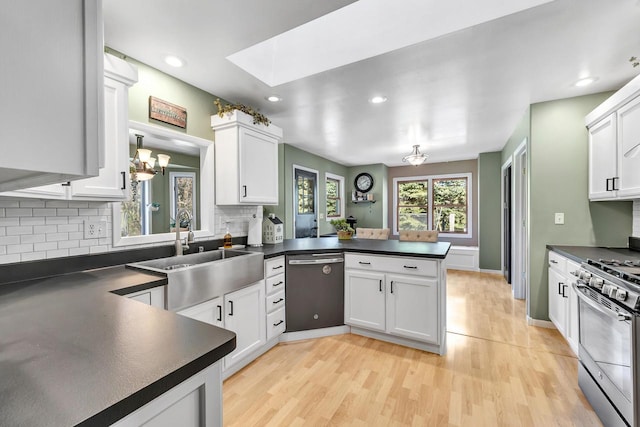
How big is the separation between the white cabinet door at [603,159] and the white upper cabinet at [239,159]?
3.12 m

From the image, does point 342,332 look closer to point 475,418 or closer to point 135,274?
point 475,418

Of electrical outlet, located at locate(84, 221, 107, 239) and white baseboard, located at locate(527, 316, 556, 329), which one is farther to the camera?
white baseboard, located at locate(527, 316, 556, 329)

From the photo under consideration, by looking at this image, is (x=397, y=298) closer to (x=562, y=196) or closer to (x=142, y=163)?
(x=562, y=196)

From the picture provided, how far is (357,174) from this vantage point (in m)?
7.10

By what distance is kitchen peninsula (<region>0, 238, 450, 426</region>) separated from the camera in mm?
534

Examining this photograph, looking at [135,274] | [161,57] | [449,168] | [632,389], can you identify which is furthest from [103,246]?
[449,168]

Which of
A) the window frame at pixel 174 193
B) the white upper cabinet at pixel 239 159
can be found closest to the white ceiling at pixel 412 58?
the white upper cabinet at pixel 239 159

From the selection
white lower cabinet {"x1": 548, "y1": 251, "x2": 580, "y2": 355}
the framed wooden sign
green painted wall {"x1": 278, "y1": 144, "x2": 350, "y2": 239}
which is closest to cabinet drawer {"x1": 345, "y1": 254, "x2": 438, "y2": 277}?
white lower cabinet {"x1": 548, "y1": 251, "x2": 580, "y2": 355}

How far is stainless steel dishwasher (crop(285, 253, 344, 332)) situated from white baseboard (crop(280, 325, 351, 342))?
0.04 meters

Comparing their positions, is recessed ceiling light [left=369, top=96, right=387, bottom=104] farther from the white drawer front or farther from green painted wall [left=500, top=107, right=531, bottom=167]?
the white drawer front

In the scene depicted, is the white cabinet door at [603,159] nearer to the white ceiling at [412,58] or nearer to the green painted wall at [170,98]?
the white ceiling at [412,58]

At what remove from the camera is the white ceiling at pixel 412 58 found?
5.45 feet

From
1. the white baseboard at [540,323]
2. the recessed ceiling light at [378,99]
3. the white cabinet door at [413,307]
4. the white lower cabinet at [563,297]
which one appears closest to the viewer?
the white lower cabinet at [563,297]

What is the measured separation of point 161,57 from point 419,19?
1894 mm
